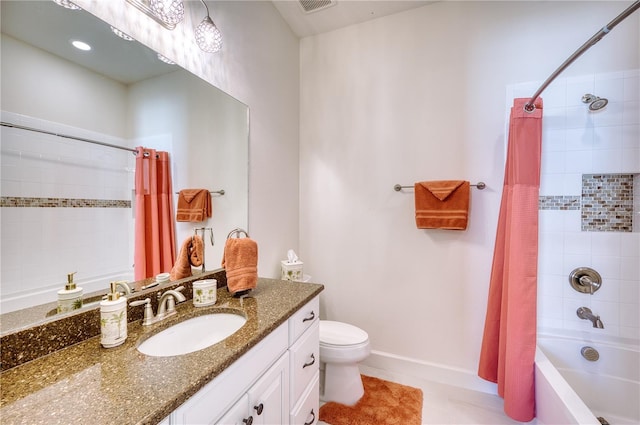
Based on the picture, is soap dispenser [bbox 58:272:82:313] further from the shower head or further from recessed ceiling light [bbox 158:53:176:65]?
the shower head

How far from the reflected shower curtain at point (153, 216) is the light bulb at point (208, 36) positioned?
1.86 feet

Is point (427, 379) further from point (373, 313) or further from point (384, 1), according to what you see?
point (384, 1)

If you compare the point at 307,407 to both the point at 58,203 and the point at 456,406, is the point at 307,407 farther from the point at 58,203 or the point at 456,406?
the point at 58,203

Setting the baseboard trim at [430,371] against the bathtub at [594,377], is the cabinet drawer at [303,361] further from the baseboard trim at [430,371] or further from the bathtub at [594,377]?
the bathtub at [594,377]

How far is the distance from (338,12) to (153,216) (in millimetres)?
1942

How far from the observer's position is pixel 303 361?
1222 mm

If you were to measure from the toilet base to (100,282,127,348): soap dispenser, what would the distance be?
1.31m

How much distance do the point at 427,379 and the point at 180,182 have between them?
212 centimetres

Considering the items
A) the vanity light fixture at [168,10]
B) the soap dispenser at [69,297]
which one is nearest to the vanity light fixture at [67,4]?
the vanity light fixture at [168,10]

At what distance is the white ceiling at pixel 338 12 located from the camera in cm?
186

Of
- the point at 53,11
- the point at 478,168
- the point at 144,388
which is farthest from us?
the point at 478,168

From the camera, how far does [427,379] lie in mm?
1894

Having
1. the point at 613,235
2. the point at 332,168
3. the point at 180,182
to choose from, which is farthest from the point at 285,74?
the point at 613,235

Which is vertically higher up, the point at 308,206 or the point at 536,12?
the point at 536,12
